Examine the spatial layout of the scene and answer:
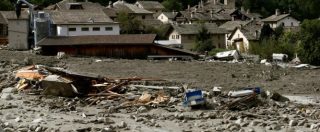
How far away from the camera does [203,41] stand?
218ft

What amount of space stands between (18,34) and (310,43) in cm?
2392

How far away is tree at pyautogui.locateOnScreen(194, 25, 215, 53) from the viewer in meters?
64.1

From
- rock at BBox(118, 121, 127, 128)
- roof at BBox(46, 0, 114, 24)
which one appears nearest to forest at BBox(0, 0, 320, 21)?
roof at BBox(46, 0, 114, 24)

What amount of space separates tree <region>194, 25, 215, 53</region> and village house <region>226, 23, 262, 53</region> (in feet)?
10.9

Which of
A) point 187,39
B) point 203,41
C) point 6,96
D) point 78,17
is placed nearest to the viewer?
point 6,96

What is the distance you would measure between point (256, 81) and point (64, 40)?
21.3m

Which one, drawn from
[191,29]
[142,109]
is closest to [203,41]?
[191,29]

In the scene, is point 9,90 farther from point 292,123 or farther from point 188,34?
point 188,34

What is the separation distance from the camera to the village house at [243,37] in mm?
67500

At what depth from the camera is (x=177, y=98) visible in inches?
904

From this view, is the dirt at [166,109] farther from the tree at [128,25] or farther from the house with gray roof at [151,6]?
the house with gray roof at [151,6]

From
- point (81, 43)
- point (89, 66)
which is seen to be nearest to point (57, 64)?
point (89, 66)

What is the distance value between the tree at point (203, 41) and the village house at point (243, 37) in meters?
3.31

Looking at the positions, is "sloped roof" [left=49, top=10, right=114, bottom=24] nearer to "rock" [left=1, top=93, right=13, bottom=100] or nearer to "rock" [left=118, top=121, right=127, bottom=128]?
"rock" [left=1, top=93, right=13, bottom=100]
